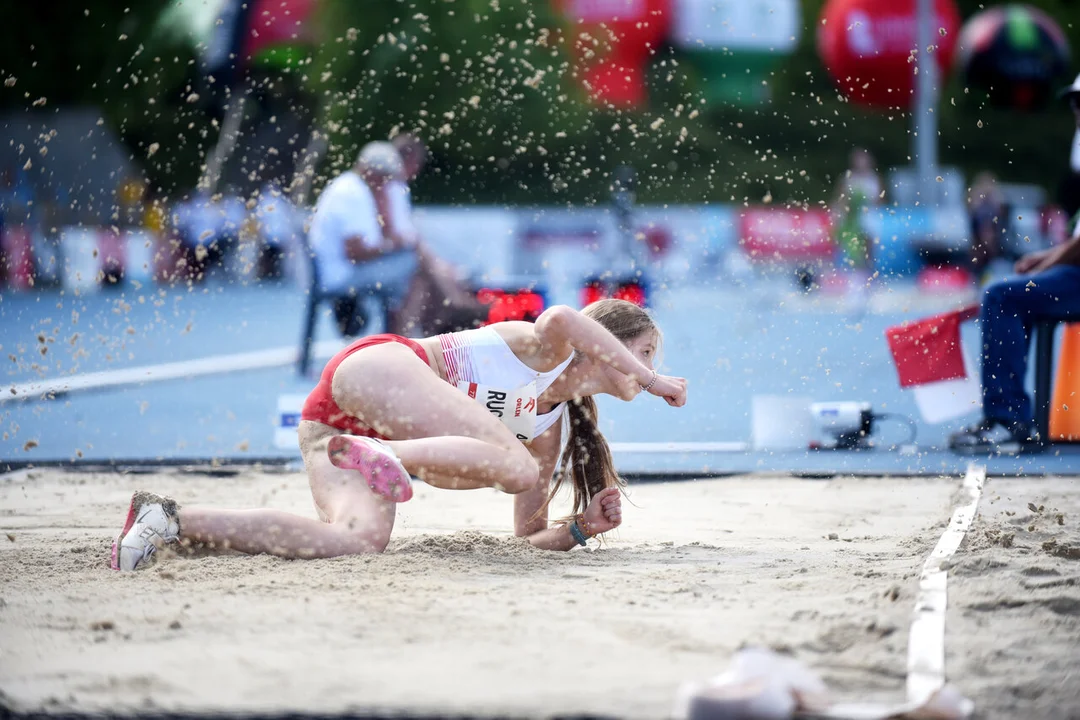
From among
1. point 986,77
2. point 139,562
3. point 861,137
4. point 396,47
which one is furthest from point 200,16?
point 861,137

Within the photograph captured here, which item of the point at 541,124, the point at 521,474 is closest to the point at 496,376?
the point at 521,474

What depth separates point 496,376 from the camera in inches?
173

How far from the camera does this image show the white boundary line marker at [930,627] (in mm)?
2846

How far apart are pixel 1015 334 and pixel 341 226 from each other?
549cm

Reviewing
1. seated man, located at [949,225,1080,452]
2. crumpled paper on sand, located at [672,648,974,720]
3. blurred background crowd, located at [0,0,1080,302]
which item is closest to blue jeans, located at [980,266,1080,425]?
seated man, located at [949,225,1080,452]

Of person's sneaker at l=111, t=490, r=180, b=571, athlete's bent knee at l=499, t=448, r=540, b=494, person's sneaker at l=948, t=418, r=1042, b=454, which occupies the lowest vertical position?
person's sneaker at l=948, t=418, r=1042, b=454

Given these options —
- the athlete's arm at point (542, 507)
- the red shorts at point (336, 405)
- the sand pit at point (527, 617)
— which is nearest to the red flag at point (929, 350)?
the sand pit at point (527, 617)

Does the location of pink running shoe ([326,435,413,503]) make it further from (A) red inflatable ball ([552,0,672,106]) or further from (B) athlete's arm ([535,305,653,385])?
(A) red inflatable ball ([552,0,672,106])

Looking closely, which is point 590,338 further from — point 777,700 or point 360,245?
point 360,245

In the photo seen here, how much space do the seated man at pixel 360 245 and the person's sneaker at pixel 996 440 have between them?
180 inches

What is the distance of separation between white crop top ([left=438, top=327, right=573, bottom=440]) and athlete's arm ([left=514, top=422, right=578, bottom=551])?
217 mm

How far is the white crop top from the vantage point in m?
4.40

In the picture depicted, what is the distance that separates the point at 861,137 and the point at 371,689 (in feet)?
136

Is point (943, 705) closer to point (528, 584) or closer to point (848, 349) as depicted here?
point (528, 584)
